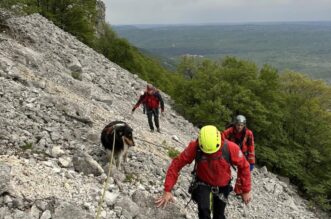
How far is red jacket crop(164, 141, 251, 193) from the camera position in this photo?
279 inches

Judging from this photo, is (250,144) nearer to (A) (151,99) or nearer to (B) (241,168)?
(B) (241,168)

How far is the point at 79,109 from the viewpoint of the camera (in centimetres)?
1222

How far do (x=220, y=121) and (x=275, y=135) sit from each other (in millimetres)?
6597

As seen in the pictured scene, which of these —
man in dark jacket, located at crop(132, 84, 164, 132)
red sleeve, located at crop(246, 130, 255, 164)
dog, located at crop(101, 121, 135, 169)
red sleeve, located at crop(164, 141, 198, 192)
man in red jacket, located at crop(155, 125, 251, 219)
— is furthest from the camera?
man in dark jacket, located at crop(132, 84, 164, 132)

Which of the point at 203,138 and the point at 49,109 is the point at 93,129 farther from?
the point at 203,138

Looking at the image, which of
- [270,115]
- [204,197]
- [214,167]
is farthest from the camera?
[270,115]

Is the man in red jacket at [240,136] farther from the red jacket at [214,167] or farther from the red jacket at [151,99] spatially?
the red jacket at [151,99]

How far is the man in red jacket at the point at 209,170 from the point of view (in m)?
6.93

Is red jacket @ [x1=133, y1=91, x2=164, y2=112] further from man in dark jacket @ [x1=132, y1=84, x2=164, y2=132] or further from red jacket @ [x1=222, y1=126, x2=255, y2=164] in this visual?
red jacket @ [x1=222, y1=126, x2=255, y2=164]

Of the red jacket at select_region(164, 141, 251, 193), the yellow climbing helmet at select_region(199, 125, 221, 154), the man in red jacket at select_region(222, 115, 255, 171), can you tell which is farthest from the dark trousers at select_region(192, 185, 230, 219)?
the man in red jacket at select_region(222, 115, 255, 171)

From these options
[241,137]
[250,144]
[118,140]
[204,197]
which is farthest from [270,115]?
[204,197]

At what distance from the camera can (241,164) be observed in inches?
283

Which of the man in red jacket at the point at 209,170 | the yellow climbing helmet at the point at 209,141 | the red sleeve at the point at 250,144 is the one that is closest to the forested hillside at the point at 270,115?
the red sleeve at the point at 250,144

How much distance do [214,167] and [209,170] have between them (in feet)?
0.37
